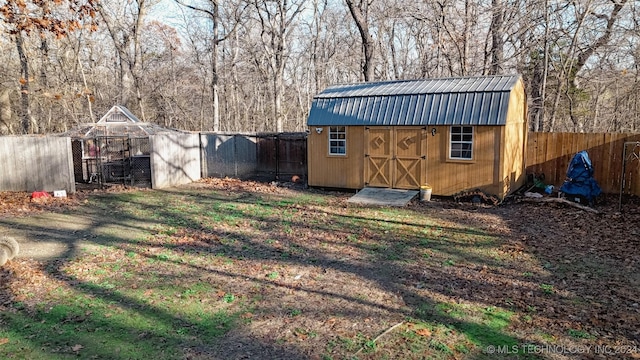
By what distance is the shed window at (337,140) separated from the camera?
14.8 metres

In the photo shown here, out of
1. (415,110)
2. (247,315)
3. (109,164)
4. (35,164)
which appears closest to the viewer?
(247,315)

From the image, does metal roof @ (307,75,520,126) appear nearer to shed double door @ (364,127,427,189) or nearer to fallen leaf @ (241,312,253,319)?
shed double door @ (364,127,427,189)

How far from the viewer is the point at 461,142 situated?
12875mm

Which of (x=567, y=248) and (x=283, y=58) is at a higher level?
(x=283, y=58)

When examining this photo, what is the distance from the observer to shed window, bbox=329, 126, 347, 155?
1478cm

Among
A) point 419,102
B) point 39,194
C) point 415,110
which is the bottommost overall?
point 39,194

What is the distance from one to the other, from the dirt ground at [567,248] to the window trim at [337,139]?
5.78ft

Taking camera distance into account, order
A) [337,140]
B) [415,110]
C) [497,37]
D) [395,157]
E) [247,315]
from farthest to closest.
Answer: [497,37] < [337,140] < [395,157] < [415,110] < [247,315]

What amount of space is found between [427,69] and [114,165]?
725 inches

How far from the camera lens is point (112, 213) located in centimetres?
1129

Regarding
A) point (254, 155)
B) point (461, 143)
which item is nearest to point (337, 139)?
point (461, 143)

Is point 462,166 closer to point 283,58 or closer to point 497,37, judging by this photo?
point 497,37

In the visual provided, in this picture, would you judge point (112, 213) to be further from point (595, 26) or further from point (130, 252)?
point (595, 26)

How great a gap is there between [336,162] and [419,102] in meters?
3.58
